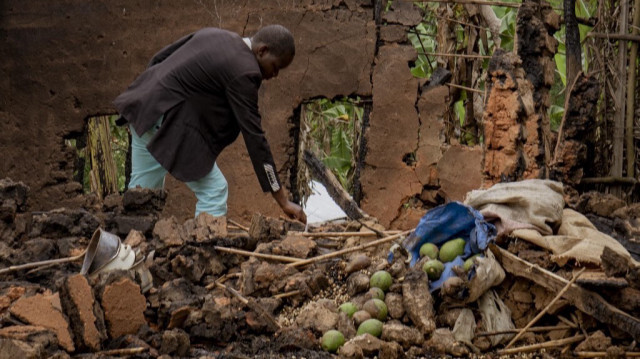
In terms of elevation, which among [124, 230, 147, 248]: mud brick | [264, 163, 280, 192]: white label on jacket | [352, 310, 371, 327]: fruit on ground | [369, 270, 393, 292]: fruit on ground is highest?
[264, 163, 280, 192]: white label on jacket

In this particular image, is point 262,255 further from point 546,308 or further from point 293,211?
point 546,308

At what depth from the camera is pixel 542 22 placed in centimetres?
662

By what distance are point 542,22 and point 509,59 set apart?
0.55 meters

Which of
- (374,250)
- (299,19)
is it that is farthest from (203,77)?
(299,19)

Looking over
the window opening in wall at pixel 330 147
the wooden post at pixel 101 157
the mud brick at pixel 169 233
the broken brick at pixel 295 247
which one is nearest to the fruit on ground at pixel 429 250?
the broken brick at pixel 295 247

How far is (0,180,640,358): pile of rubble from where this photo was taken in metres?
3.94

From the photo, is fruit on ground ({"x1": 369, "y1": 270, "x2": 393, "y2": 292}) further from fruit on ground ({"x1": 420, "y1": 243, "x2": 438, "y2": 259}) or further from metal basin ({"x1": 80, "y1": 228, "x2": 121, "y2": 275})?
metal basin ({"x1": 80, "y1": 228, "x2": 121, "y2": 275})

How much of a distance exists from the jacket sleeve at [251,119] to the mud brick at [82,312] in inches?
70.8

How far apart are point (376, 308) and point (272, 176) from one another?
1495mm

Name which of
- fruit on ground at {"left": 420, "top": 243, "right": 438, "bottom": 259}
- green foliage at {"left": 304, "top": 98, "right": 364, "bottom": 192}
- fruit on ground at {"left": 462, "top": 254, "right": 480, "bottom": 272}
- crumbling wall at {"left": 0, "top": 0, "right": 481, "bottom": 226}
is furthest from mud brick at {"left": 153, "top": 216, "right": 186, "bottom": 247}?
green foliage at {"left": 304, "top": 98, "right": 364, "bottom": 192}

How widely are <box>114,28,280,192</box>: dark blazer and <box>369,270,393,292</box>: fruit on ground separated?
3.94 feet

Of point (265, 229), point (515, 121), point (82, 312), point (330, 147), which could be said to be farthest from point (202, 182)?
point (330, 147)

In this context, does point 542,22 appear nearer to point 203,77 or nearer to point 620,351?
point 203,77

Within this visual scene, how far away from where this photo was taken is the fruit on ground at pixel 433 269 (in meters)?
4.61
